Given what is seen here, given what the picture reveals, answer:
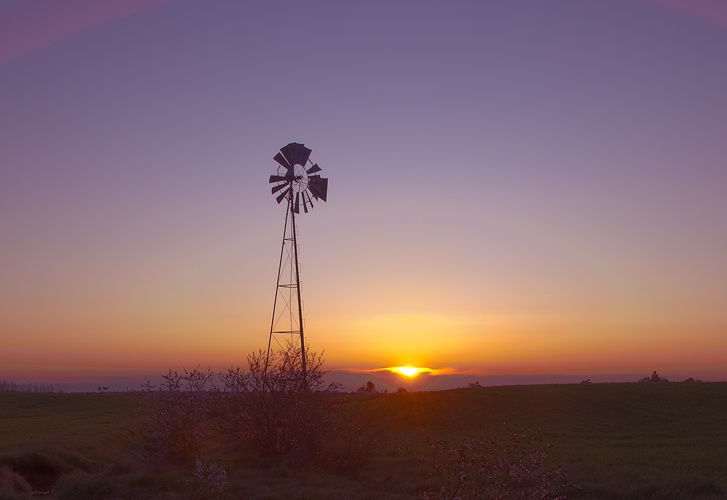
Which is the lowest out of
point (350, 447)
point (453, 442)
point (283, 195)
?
point (453, 442)

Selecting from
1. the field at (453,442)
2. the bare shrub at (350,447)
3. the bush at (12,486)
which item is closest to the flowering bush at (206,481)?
the field at (453,442)

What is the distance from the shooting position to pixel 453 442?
33.6m

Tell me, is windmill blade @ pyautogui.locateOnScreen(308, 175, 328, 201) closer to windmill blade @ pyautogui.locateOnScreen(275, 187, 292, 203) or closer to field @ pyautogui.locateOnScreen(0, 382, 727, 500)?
windmill blade @ pyautogui.locateOnScreen(275, 187, 292, 203)

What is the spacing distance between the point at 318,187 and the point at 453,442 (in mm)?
14946

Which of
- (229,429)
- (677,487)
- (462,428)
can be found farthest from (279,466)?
(462,428)

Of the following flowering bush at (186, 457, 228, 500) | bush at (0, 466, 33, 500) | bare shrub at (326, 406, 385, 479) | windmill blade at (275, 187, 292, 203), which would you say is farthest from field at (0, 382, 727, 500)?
windmill blade at (275, 187, 292, 203)

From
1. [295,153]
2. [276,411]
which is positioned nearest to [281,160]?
[295,153]

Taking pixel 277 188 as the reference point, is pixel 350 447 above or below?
below

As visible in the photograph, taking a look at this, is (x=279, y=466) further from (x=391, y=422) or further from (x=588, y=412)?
(x=588, y=412)

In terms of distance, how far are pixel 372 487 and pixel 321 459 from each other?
457 cm

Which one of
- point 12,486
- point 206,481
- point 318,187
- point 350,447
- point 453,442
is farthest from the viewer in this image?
point 453,442

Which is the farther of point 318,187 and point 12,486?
point 318,187

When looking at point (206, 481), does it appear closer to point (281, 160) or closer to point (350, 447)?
point (350, 447)

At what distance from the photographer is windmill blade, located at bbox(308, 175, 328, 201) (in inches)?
1164
